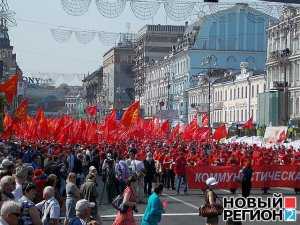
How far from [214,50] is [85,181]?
95470 mm

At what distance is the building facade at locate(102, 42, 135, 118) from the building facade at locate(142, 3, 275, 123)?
39971 mm

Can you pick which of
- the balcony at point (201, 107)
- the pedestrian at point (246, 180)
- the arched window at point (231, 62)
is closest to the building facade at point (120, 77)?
the arched window at point (231, 62)

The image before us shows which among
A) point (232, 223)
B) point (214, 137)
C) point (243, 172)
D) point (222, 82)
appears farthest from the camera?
point (222, 82)

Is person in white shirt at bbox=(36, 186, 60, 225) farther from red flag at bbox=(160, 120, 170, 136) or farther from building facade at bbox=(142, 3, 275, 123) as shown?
building facade at bbox=(142, 3, 275, 123)

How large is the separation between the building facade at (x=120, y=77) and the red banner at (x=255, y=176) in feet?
411

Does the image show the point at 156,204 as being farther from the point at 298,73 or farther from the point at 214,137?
the point at 298,73

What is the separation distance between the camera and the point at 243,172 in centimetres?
2345

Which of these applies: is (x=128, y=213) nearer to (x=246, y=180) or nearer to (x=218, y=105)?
(x=246, y=180)

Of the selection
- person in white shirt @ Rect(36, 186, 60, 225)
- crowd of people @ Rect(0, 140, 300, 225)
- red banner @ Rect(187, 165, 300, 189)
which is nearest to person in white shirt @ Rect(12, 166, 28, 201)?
crowd of people @ Rect(0, 140, 300, 225)

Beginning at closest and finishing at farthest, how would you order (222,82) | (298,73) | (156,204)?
(156,204) → (298,73) → (222,82)

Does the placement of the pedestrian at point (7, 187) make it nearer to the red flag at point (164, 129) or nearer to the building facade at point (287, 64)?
the red flag at point (164, 129)

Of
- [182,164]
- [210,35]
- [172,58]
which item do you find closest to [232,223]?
[182,164]

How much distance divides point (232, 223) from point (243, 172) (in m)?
14.9

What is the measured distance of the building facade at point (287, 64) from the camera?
73.6 metres
